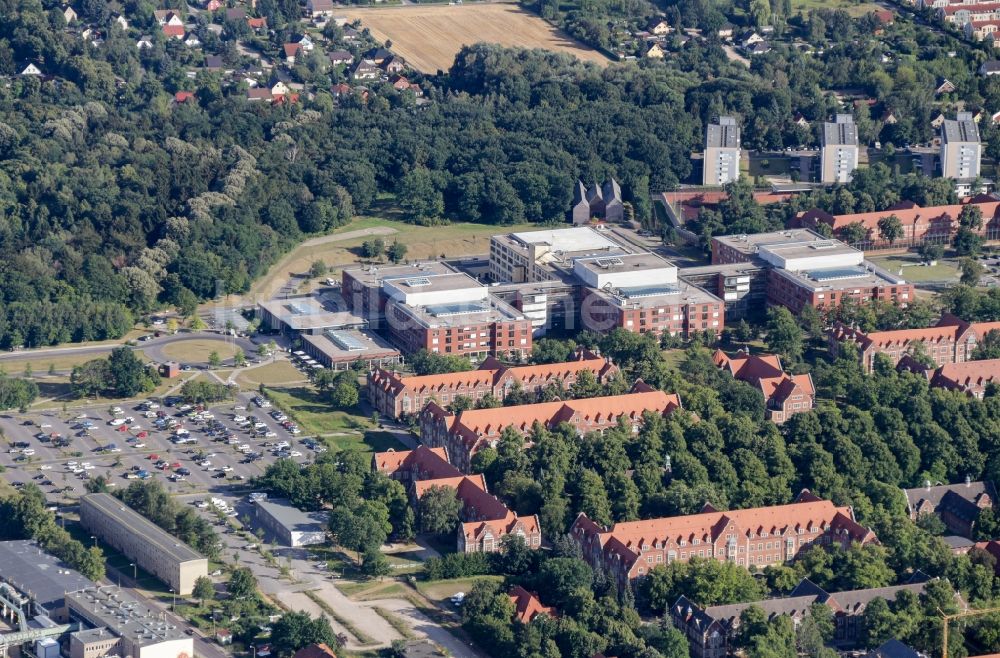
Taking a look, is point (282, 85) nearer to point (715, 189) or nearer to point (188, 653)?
point (715, 189)

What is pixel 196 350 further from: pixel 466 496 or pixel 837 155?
pixel 837 155

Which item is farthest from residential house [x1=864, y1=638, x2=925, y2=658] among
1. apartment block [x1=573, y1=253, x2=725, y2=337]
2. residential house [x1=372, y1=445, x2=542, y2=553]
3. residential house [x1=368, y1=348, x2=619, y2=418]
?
apartment block [x1=573, y1=253, x2=725, y2=337]

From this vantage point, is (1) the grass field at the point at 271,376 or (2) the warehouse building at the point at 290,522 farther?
(1) the grass field at the point at 271,376

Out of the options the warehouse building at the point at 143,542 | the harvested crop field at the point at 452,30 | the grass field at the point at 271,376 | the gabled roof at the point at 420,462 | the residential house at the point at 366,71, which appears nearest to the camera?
the warehouse building at the point at 143,542

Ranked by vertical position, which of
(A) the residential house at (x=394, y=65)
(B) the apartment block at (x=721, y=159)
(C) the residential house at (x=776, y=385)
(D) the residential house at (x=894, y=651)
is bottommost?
(D) the residential house at (x=894, y=651)

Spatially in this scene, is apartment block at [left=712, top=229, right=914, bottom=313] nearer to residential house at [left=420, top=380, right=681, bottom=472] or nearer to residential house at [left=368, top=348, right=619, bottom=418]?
residential house at [left=368, top=348, right=619, bottom=418]

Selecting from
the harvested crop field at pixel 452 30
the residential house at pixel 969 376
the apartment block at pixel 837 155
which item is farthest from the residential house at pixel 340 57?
the residential house at pixel 969 376

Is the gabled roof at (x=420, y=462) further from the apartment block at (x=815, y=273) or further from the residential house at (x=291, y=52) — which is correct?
the residential house at (x=291, y=52)
